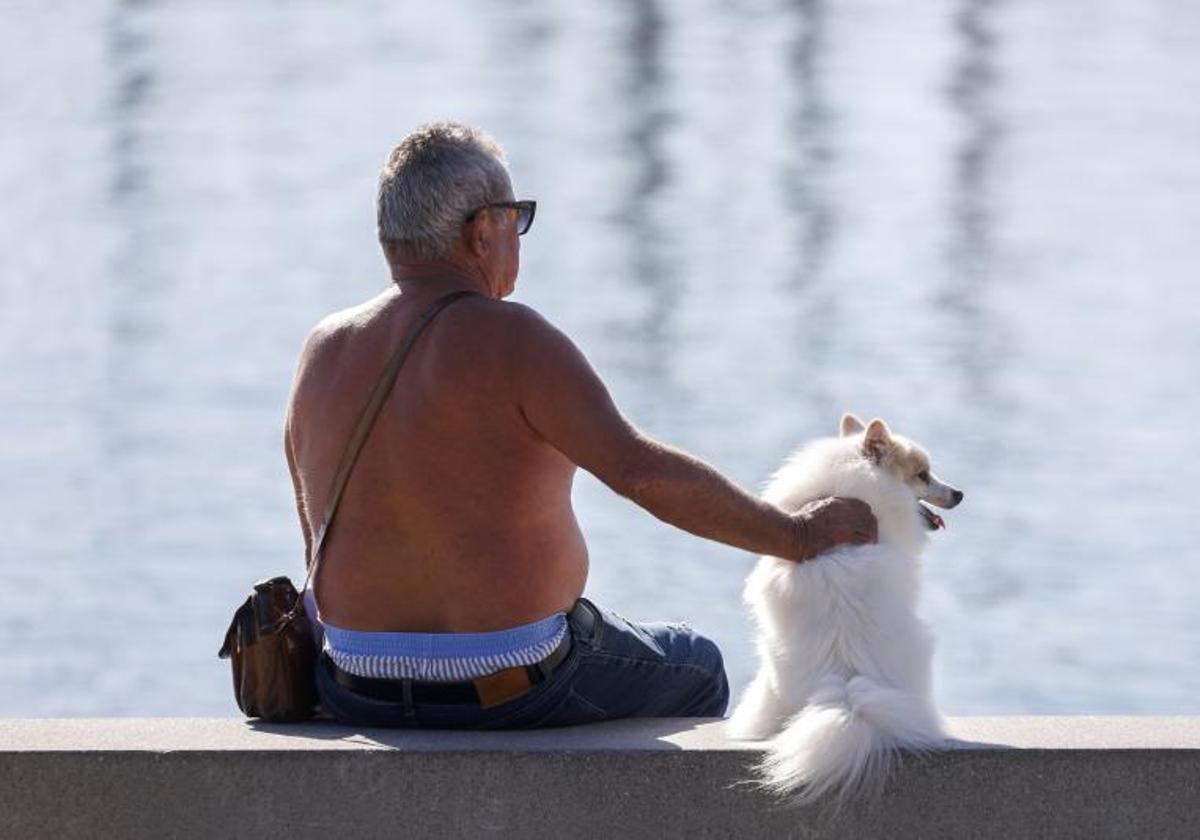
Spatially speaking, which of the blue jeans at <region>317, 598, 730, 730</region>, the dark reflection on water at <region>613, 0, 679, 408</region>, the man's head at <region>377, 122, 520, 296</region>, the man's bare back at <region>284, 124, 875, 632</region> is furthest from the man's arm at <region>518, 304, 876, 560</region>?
the dark reflection on water at <region>613, 0, 679, 408</region>

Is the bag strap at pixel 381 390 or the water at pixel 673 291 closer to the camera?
the bag strap at pixel 381 390

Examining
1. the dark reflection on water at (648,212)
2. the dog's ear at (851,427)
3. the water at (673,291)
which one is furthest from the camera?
the dark reflection on water at (648,212)

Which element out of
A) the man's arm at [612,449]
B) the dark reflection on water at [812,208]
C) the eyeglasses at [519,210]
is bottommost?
the dark reflection on water at [812,208]

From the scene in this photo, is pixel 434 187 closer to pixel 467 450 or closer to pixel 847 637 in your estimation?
pixel 467 450

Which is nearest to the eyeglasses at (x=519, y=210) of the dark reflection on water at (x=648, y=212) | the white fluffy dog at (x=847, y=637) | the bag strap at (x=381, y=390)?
the bag strap at (x=381, y=390)

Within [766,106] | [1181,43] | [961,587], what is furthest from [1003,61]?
[961,587]

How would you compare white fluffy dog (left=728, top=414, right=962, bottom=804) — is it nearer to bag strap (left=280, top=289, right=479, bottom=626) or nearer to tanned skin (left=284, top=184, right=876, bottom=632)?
tanned skin (left=284, top=184, right=876, bottom=632)

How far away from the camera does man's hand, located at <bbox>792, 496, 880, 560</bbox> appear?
13.1ft

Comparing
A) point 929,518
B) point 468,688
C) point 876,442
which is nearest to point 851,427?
point 876,442

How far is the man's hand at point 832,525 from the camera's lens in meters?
4.00

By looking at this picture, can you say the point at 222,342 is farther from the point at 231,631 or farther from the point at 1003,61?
the point at 1003,61

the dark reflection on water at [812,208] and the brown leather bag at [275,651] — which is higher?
the brown leather bag at [275,651]

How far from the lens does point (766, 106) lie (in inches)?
870

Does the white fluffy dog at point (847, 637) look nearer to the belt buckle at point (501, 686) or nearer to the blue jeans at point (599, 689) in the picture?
the blue jeans at point (599, 689)
